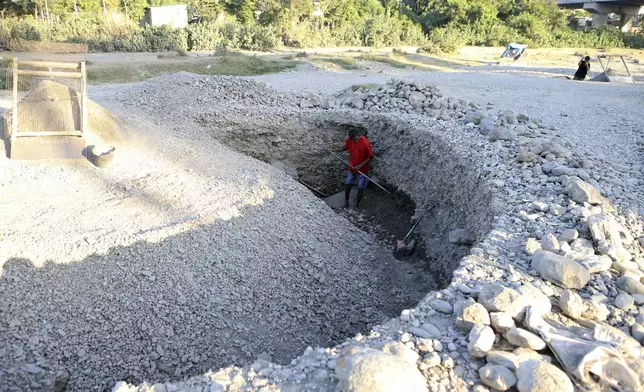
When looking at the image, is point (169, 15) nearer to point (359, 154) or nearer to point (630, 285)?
point (359, 154)

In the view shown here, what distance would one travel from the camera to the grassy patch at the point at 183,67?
14.2m

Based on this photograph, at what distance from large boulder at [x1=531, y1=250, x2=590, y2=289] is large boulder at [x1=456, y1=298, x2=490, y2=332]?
0.83m

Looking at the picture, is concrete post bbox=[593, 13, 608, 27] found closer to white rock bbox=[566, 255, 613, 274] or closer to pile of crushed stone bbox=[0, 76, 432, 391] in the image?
pile of crushed stone bbox=[0, 76, 432, 391]

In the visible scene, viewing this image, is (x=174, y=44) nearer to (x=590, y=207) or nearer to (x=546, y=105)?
(x=546, y=105)

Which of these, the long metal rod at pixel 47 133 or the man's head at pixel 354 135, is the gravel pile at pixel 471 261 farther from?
the long metal rod at pixel 47 133

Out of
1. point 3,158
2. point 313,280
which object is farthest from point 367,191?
point 3,158

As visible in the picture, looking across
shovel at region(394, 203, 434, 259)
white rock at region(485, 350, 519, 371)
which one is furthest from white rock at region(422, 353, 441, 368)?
shovel at region(394, 203, 434, 259)

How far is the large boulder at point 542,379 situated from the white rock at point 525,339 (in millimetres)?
217

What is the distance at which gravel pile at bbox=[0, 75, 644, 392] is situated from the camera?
2.94 m

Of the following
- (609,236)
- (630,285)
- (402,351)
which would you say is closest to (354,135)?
(609,236)

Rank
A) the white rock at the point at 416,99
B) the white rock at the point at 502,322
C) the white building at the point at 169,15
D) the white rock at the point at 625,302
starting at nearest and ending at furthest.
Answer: the white rock at the point at 502,322 < the white rock at the point at 625,302 < the white rock at the point at 416,99 < the white building at the point at 169,15

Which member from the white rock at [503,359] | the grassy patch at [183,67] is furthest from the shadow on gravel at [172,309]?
the grassy patch at [183,67]

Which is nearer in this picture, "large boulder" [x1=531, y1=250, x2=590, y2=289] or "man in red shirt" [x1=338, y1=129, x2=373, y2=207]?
"large boulder" [x1=531, y1=250, x2=590, y2=289]

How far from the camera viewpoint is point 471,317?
3.26 metres
